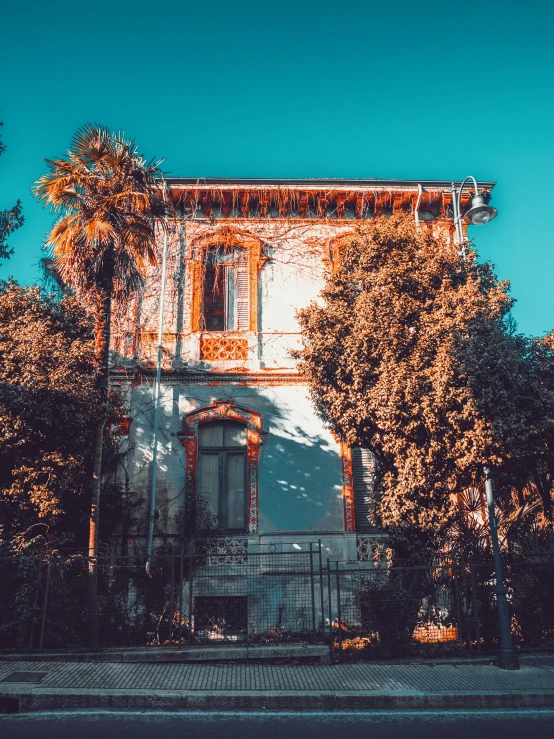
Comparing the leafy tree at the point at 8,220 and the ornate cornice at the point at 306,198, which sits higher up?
the ornate cornice at the point at 306,198

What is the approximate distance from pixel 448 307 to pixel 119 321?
8280 millimetres

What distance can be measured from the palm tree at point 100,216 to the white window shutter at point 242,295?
12.7 ft

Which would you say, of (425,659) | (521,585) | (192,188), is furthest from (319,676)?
(192,188)

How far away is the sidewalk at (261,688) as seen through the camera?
26.2 ft

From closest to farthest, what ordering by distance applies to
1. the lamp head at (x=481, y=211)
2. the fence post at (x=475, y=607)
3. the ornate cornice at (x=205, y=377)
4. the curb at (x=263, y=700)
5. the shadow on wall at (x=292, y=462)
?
the curb at (x=263, y=700)
the fence post at (x=475, y=607)
the lamp head at (x=481, y=211)
the shadow on wall at (x=292, y=462)
the ornate cornice at (x=205, y=377)

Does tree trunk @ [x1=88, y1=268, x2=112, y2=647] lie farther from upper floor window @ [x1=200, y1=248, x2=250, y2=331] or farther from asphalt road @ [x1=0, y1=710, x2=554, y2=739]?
upper floor window @ [x1=200, y1=248, x2=250, y2=331]

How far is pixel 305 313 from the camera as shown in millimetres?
12258

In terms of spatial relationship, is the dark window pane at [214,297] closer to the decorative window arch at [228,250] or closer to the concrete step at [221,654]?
the decorative window arch at [228,250]

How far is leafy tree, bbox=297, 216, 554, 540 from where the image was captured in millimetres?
10133

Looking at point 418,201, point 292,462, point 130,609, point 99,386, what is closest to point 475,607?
point 292,462

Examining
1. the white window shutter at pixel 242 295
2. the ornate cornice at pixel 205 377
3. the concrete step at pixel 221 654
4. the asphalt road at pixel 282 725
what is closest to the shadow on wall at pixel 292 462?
the ornate cornice at pixel 205 377

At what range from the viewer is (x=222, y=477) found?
14.3 m

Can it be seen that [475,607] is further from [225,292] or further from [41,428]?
[225,292]

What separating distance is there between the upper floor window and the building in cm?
3
